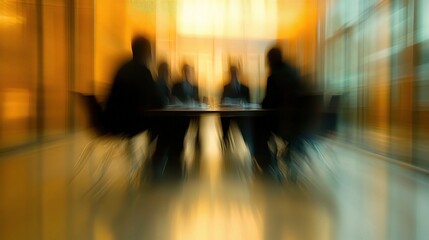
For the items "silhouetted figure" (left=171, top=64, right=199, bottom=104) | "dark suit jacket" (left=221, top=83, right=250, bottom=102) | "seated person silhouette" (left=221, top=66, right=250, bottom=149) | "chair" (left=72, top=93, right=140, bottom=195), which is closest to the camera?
"chair" (left=72, top=93, right=140, bottom=195)

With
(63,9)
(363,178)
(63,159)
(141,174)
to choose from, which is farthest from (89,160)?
(63,9)

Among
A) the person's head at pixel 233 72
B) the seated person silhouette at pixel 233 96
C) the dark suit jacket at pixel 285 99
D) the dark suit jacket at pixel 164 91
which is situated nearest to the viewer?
the dark suit jacket at pixel 285 99

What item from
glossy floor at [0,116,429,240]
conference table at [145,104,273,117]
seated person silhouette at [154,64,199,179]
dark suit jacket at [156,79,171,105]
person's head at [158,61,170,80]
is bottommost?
glossy floor at [0,116,429,240]

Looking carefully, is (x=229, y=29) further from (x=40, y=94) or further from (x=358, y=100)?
(x=40, y=94)

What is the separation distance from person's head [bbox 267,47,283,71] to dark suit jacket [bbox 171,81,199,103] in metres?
1.16

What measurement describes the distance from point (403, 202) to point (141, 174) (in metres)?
1.98

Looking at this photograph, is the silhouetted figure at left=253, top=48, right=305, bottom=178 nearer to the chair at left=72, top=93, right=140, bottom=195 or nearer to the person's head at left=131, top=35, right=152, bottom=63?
the person's head at left=131, top=35, right=152, bottom=63

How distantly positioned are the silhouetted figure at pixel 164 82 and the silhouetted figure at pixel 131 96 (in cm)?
22

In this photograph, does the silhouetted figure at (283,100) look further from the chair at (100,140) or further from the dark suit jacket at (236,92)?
the chair at (100,140)

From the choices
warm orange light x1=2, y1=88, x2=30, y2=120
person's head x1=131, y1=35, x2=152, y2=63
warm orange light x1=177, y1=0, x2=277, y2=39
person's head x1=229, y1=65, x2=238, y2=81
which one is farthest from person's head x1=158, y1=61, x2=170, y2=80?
warm orange light x1=2, y1=88, x2=30, y2=120

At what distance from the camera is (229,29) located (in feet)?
20.1

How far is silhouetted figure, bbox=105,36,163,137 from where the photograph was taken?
312cm

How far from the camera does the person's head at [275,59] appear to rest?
323 centimetres

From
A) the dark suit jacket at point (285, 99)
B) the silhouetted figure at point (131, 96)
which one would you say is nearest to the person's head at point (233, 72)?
the dark suit jacket at point (285, 99)
